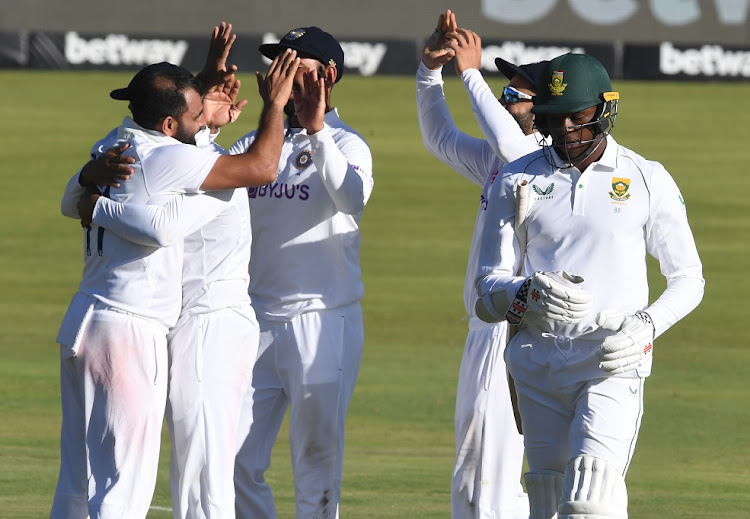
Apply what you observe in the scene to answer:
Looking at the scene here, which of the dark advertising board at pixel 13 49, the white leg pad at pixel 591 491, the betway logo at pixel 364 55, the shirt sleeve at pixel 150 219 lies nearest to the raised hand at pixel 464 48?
the shirt sleeve at pixel 150 219

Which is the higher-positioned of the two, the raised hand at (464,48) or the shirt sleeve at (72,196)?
the raised hand at (464,48)

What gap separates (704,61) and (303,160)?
21619 mm

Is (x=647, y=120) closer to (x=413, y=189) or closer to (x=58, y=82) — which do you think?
(x=413, y=189)

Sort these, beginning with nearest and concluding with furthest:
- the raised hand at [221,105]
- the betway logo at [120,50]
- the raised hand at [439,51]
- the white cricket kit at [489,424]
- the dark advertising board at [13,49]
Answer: the white cricket kit at [489,424], the raised hand at [221,105], the raised hand at [439,51], the betway logo at [120,50], the dark advertising board at [13,49]

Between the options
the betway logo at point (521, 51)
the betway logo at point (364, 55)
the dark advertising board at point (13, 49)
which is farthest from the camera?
the betway logo at point (364, 55)

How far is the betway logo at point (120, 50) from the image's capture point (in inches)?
998

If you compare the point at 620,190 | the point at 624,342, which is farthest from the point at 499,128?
the point at 624,342

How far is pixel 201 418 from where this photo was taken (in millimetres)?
5801

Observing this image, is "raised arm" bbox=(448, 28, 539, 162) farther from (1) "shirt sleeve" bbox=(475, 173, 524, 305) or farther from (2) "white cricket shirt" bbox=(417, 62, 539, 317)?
(1) "shirt sleeve" bbox=(475, 173, 524, 305)

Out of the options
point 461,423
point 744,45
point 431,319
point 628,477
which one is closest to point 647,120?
point 744,45

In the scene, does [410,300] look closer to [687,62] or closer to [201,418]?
[201,418]

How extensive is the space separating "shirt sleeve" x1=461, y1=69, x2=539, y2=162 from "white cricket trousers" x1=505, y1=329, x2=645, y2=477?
1.28 m

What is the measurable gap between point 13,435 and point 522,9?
18318mm

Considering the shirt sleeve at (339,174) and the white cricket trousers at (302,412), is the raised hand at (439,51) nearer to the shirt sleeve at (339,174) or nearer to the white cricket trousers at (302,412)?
the shirt sleeve at (339,174)
